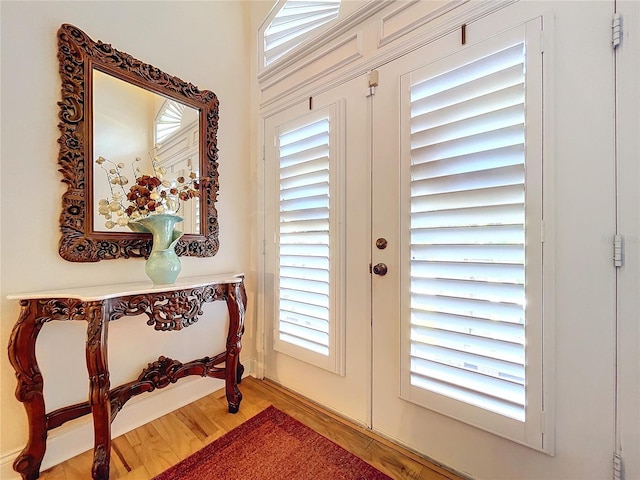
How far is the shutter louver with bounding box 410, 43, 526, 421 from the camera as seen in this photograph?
107 cm

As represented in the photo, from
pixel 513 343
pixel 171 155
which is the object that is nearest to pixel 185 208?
pixel 171 155

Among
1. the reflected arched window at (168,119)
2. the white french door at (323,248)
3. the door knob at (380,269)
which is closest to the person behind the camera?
the door knob at (380,269)

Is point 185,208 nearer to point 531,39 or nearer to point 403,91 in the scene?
point 403,91

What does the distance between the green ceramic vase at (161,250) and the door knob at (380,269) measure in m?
1.11

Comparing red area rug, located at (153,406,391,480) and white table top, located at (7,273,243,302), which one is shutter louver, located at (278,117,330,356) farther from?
white table top, located at (7,273,243,302)

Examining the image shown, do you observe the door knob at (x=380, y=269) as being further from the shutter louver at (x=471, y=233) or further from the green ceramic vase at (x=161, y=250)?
the green ceramic vase at (x=161, y=250)

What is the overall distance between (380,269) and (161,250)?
3.96 feet

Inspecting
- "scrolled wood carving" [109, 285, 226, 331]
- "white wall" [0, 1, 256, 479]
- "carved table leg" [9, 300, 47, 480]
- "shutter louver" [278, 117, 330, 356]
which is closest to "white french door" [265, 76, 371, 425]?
"shutter louver" [278, 117, 330, 356]

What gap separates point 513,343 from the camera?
41.6 inches

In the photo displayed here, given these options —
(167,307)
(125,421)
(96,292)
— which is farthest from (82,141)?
(125,421)

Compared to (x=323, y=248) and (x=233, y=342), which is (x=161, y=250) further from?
(x=323, y=248)

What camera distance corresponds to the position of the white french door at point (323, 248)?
5.07ft

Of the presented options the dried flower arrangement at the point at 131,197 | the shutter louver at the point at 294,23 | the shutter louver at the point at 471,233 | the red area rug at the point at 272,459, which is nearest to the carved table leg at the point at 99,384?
the red area rug at the point at 272,459

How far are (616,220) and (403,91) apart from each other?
1.01 m
